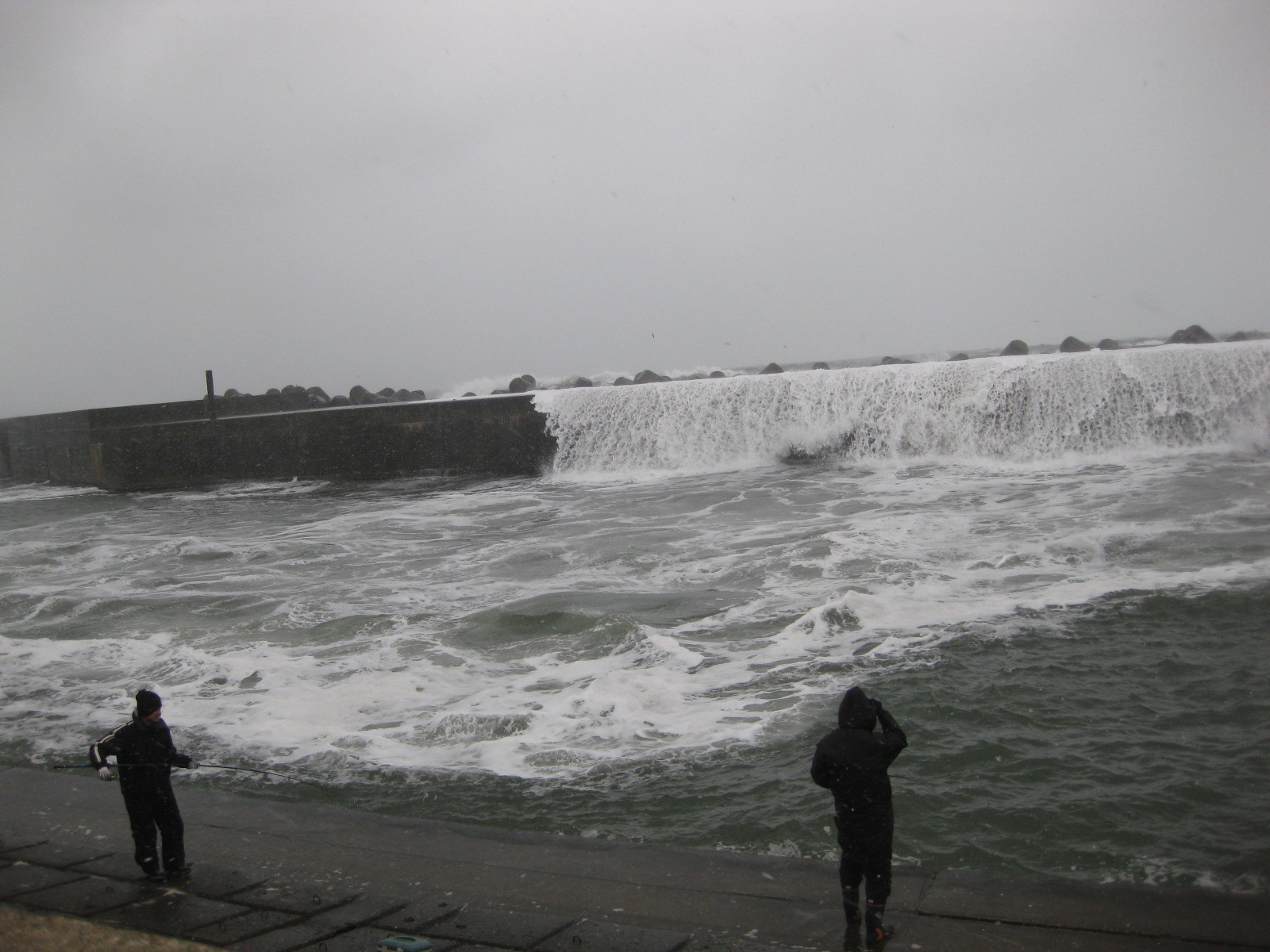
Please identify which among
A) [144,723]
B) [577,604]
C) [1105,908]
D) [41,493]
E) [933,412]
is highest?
[933,412]

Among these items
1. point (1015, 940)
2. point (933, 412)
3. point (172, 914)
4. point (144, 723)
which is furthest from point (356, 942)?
point (933, 412)

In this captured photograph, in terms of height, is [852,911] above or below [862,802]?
below

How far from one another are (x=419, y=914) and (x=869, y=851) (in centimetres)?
152

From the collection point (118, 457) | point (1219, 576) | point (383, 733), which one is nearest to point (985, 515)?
point (1219, 576)

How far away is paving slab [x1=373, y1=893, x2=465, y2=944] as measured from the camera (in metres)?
3.30

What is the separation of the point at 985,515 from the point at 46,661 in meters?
9.04

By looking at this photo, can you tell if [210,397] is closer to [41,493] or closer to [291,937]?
[41,493]

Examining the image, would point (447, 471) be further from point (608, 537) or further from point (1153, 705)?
point (1153, 705)

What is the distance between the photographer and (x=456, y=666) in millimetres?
7113

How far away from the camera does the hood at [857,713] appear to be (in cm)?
325

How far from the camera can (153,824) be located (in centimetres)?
387

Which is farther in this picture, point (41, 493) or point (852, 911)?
point (41, 493)

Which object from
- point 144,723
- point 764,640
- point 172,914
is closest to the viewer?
point 172,914

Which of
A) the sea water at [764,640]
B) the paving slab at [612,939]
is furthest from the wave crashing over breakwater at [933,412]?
the paving slab at [612,939]
